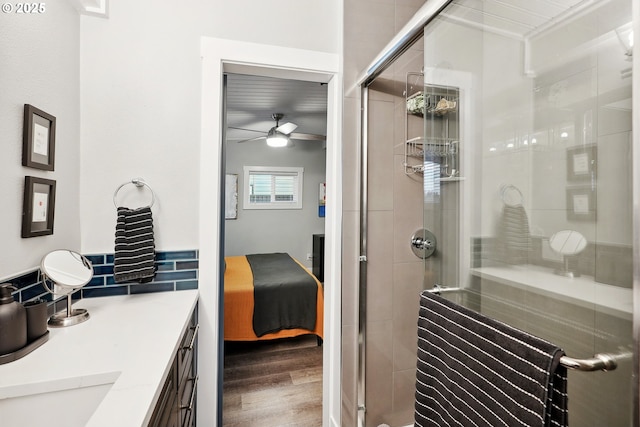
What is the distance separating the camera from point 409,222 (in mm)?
1697

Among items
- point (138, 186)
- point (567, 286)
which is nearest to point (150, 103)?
point (138, 186)

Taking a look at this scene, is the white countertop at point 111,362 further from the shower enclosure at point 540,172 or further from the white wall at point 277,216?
the white wall at point 277,216

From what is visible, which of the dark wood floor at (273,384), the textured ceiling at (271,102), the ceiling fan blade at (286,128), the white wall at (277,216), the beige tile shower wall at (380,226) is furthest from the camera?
the white wall at (277,216)

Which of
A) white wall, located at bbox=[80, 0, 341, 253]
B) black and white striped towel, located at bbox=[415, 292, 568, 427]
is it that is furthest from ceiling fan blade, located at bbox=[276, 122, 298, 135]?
black and white striped towel, located at bbox=[415, 292, 568, 427]

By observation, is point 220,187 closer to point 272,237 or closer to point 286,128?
point 286,128

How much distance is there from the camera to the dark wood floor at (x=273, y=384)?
1913mm

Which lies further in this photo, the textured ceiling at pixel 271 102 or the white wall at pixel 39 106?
the textured ceiling at pixel 271 102

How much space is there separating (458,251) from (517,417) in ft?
1.74

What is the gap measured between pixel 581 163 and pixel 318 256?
4390mm

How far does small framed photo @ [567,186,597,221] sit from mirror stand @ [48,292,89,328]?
153cm

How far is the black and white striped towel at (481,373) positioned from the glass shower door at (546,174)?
0.15m

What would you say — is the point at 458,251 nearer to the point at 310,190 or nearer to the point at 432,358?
the point at 432,358

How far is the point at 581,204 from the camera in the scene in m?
0.69

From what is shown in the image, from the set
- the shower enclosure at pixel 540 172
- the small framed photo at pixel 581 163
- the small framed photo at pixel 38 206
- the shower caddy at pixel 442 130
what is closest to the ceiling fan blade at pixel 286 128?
the shower enclosure at pixel 540 172
